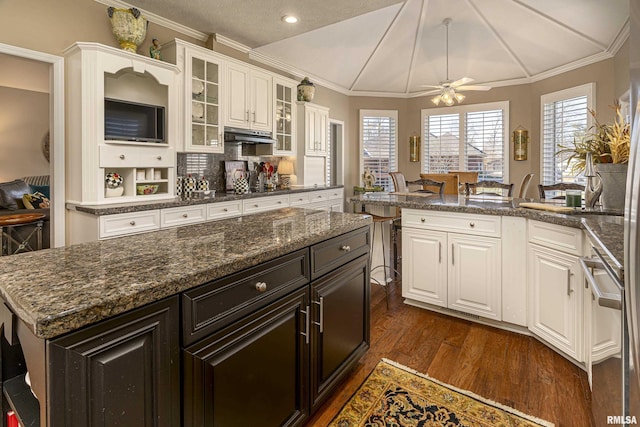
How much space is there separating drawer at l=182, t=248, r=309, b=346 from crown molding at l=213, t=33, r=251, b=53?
11.7 ft

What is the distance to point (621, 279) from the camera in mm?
1077

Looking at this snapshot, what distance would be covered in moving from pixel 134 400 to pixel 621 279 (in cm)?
144

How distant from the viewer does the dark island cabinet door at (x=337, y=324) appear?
5.41 feet

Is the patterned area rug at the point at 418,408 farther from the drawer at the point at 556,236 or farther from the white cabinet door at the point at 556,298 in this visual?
the drawer at the point at 556,236

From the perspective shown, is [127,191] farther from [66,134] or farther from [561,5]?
[561,5]

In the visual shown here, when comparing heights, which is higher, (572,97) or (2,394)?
(572,97)

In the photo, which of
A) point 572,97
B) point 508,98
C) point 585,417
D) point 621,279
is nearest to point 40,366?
point 621,279

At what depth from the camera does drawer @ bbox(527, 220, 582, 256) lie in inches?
81.7

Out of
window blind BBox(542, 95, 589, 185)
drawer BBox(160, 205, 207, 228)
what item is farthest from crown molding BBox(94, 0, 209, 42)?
window blind BBox(542, 95, 589, 185)

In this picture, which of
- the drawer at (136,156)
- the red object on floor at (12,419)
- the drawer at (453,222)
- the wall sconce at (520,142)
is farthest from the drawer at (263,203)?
the wall sconce at (520,142)

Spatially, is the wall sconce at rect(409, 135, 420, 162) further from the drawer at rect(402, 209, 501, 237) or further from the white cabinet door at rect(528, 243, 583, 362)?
the white cabinet door at rect(528, 243, 583, 362)

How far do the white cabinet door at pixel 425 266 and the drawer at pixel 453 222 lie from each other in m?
0.06

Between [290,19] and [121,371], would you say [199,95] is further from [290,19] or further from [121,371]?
[121,371]

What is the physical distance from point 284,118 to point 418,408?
410 centimetres
